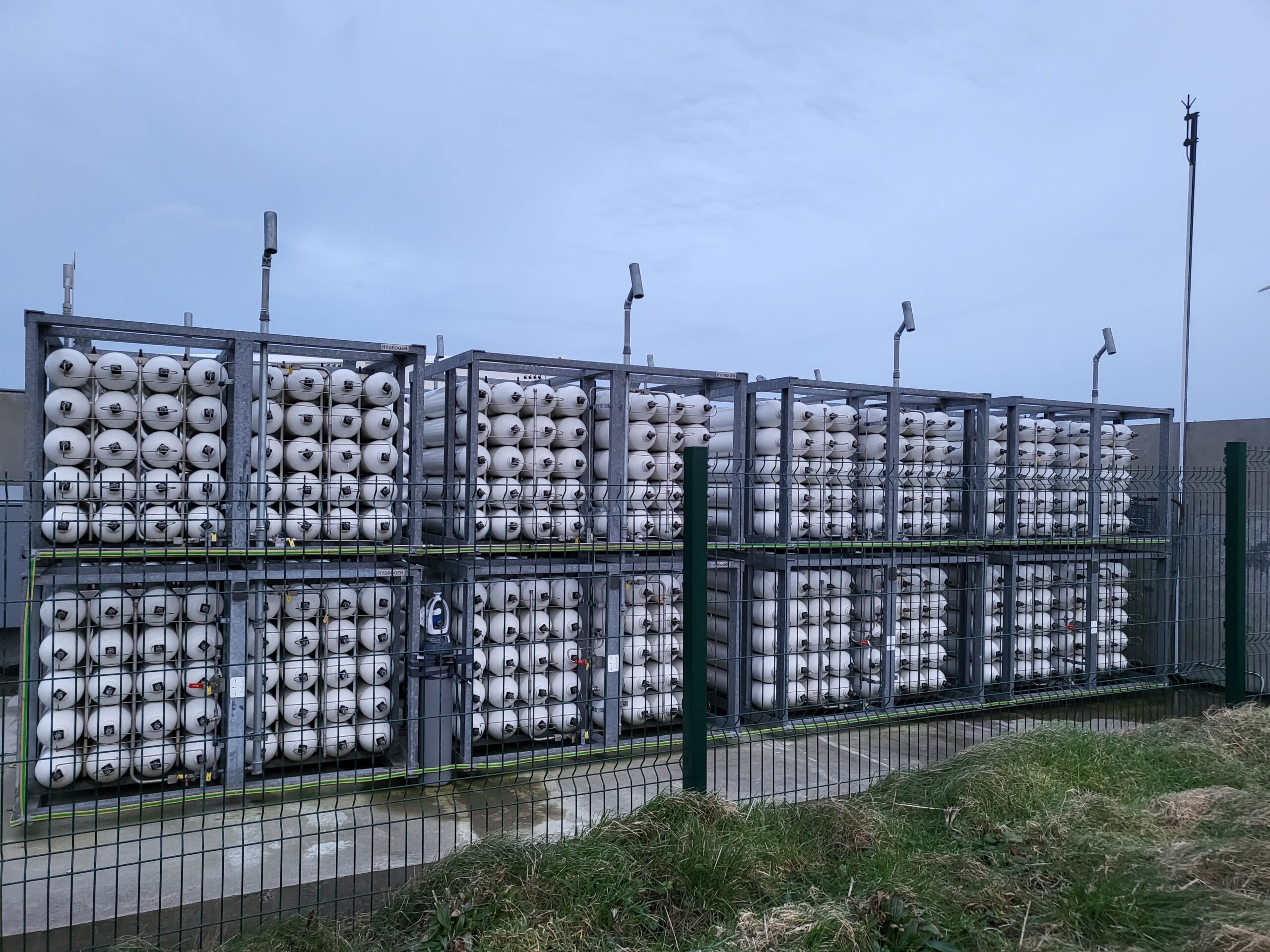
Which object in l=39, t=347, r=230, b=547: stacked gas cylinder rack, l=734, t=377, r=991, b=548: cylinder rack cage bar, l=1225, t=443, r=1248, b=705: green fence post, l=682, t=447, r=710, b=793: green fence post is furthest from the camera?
l=734, t=377, r=991, b=548: cylinder rack cage bar

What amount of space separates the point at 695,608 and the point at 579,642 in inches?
132

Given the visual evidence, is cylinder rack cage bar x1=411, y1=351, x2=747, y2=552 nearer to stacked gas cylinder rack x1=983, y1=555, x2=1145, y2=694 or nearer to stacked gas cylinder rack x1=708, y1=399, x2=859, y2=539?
stacked gas cylinder rack x1=708, y1=399, x2=859, y2=539

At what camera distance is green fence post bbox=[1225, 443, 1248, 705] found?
25.4 ft

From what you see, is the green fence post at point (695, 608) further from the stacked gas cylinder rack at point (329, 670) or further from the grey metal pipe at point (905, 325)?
the grey metal pipe at point (905, 325)

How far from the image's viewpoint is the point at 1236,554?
7805 millimetres

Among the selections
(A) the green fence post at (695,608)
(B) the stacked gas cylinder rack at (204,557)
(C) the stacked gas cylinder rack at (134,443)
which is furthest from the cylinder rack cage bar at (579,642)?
(A) the green fence post at (695,608)

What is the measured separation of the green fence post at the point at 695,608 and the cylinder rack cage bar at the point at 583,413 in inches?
88.1

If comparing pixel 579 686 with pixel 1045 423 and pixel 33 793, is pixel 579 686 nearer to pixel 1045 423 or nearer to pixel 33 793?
pixel 33 793

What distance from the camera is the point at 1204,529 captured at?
1194cm

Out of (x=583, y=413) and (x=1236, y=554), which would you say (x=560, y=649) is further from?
(x=1236, y=554)

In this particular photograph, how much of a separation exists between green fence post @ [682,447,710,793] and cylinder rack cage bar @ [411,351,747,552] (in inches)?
88.1

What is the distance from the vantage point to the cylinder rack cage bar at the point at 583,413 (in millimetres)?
7621

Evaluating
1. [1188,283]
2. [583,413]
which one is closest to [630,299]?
[583,413]

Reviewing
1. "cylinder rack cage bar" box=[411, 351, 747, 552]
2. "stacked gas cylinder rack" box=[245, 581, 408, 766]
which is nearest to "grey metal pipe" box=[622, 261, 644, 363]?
"cylinder rack cage bar" box=[411, 351, 747, 552]
